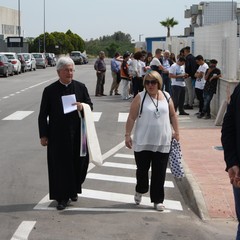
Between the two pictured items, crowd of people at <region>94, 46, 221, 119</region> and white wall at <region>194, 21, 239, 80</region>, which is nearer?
white wall at <region>194, 21, 239, 80</region>

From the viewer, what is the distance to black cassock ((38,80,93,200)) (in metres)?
7.42

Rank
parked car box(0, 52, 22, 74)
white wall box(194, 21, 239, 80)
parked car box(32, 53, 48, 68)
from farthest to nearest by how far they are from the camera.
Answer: parked car box(32, 53, 48, 68)
parked car box(0, 52, 22, 74)
white wall box(194, 21, 239, 80)

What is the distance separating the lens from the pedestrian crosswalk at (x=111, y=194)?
7551 millimetres

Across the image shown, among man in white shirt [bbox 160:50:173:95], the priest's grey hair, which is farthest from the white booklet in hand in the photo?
man in white shirt [bbox 160:50:173:95]

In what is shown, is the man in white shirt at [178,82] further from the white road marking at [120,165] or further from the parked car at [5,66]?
the parked car at [5,66]

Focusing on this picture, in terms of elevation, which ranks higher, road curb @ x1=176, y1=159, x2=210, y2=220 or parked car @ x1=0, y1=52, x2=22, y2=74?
parked car @ x1=0, y1=52, x2=22, y2=74

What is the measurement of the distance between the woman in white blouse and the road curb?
448 millimetres

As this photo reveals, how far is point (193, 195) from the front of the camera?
7.84 metres

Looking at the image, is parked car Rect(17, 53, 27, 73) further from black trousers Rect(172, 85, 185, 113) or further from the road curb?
the road curb

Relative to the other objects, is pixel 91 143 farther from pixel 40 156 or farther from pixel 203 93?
pixel 203 93

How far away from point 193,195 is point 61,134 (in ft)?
6.18

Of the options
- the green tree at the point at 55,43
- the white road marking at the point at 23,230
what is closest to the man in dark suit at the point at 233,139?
the white road marking at the point at 23,230

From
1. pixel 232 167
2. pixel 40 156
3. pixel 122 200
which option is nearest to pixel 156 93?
pixel 122 200

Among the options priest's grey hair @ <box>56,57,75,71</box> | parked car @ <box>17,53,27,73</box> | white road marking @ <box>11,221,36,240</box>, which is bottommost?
white road marking @ <box>11,221,36,240</box>
